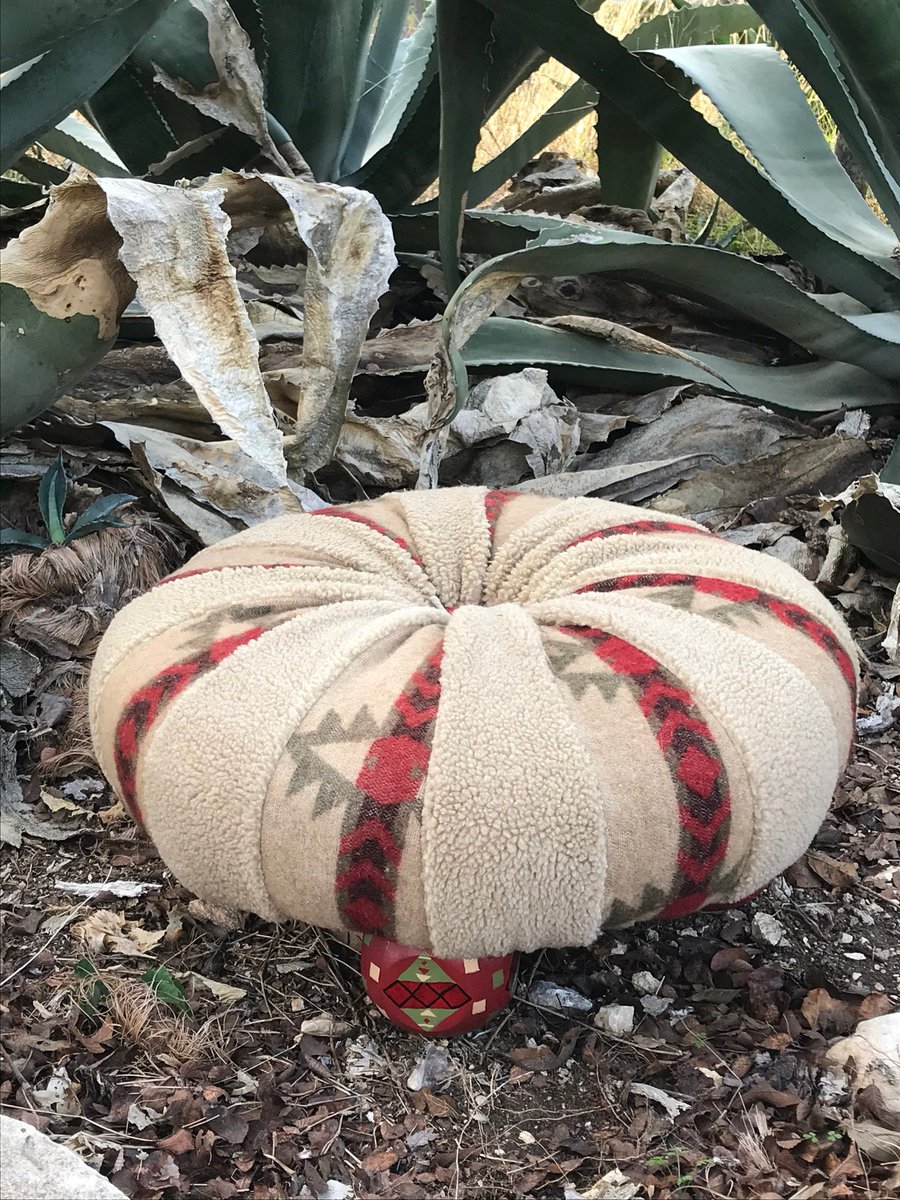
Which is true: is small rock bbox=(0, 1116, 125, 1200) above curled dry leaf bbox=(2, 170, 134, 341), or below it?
below

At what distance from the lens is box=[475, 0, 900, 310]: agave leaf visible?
1.69 meters

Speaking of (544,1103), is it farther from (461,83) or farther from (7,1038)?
(461,83)

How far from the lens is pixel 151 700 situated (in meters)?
1.07

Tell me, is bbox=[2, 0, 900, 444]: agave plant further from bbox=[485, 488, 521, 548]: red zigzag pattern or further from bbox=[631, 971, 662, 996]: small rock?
bbox=[631, 971, 662, 996]: small rock

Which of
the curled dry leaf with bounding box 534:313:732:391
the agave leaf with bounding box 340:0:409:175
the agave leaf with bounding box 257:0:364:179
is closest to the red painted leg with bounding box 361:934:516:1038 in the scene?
the curled dry leaf with bounding box 534:313:732:391

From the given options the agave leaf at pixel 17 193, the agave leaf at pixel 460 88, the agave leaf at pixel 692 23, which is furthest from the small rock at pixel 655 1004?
the agave leaf at pixel 692 23

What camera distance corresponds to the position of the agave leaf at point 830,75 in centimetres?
169

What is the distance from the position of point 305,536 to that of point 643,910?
2.00ft

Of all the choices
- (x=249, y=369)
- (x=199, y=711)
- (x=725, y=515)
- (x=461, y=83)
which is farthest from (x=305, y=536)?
(x=725, y=515)

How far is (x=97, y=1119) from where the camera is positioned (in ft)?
3.33

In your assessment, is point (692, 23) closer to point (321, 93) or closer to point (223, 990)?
point (321, 93)

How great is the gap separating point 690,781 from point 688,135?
1.30 meters

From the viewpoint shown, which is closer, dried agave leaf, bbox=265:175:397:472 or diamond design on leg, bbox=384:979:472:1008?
diamond design on leg, bbox=384:979:472:1008

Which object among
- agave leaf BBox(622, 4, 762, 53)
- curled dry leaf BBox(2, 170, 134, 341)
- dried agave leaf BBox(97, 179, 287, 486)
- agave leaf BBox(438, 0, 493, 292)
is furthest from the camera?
agave leaf BBox(622, 4, 762, 53)
